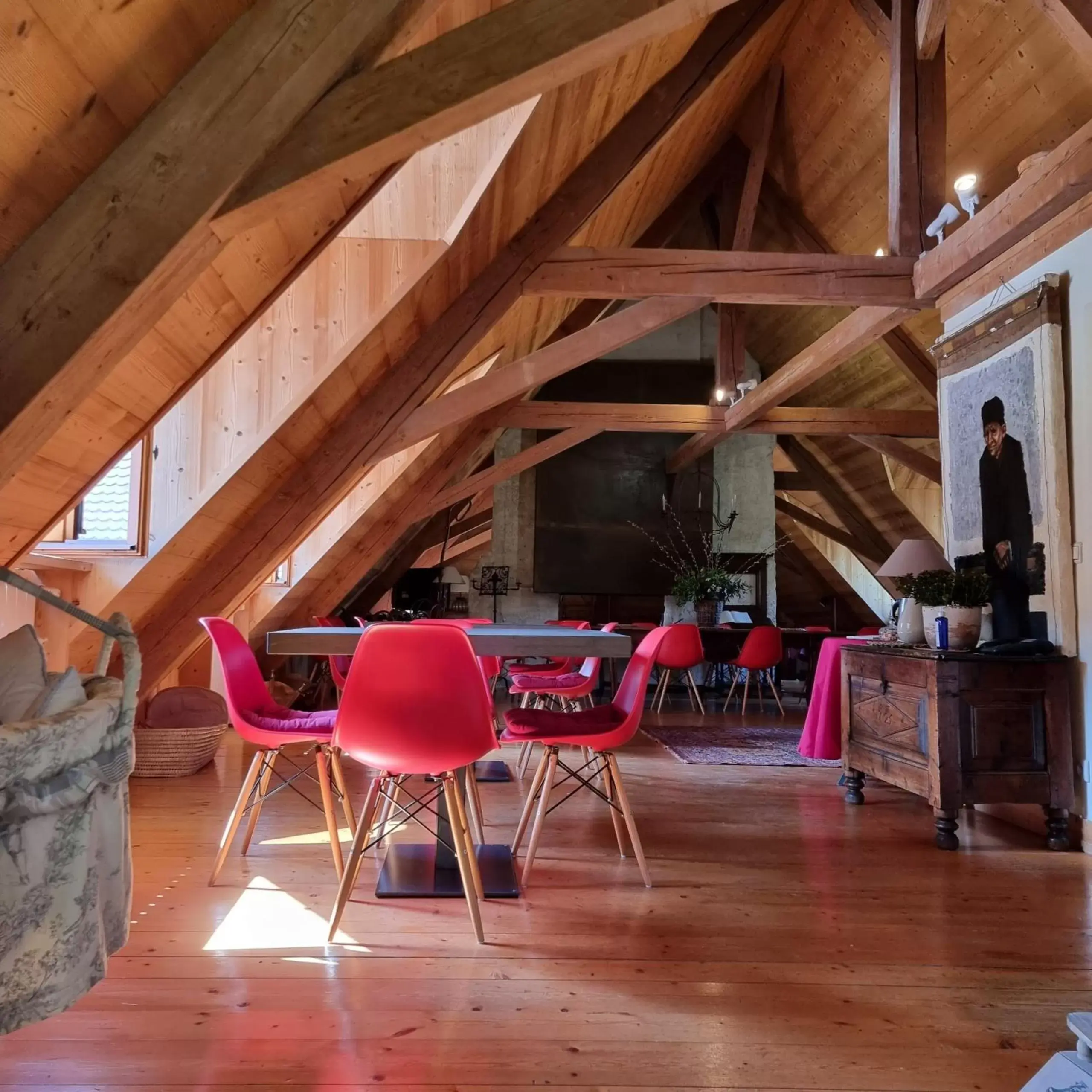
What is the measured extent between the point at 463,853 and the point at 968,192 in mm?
3636

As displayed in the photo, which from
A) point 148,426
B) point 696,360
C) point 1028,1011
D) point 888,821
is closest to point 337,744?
point 148,426

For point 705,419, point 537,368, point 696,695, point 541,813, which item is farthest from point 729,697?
point 541,813

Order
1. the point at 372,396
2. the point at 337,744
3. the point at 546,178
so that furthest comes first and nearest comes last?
the point at 372,396 < the point at 546,178 < the point at 337,744

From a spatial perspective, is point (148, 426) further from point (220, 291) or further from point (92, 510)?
point (92, 510)

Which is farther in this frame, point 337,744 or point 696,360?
point 696,360

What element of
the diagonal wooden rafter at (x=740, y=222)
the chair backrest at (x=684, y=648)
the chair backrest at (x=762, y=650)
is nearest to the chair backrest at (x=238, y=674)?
the chair backrest at (x=684, y=648)

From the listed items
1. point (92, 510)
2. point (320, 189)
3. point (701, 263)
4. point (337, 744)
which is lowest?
point (337, 744)

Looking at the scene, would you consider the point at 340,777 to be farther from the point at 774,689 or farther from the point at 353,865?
the point at 774,689

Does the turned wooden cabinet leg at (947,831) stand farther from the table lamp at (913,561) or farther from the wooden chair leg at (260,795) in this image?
the wooden chair leg at (260,795)

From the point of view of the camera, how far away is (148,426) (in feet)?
9.02

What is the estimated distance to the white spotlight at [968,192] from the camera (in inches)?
144

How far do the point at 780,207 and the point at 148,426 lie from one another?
6.50m

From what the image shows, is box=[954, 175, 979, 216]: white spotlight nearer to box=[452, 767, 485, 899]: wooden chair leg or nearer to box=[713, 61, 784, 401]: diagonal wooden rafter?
box=[713, 61, 784, 401]: diagonal wooden rafter

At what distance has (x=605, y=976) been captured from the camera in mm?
1985
